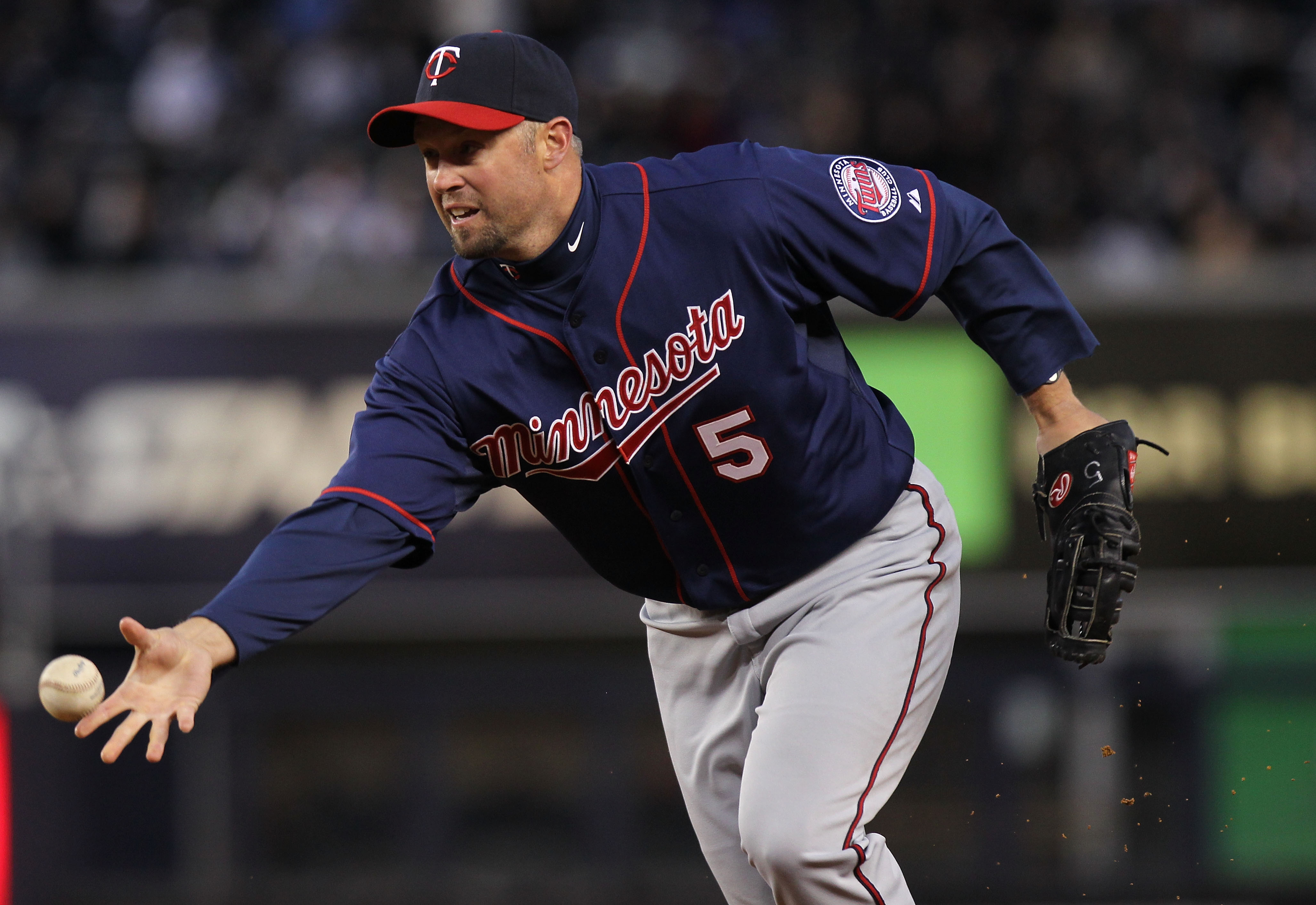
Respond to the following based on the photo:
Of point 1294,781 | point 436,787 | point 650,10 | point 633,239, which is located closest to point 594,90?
point 650,10

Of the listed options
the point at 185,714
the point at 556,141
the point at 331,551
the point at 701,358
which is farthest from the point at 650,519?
the point at 185,714

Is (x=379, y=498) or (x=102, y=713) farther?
(x=379, y=498)

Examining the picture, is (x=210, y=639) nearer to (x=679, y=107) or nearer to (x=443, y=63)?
(x=443, y=63)

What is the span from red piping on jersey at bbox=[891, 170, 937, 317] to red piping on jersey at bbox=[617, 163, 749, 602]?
22.0 inches

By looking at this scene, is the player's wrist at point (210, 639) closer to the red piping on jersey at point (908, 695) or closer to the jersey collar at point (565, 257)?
the jersey collar at point (565, 257)

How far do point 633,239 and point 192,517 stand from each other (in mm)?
5630

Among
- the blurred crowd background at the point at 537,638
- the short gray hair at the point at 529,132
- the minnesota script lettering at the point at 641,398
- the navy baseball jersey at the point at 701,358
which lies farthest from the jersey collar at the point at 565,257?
the blurred crowd background at the point at 537,638

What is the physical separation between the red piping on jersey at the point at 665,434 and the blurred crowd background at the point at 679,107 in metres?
5.85

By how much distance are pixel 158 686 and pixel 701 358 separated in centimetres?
122

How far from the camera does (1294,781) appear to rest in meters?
8.34

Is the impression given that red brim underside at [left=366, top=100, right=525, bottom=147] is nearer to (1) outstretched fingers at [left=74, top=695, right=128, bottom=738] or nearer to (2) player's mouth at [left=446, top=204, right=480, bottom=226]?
(2) player's mouth at [left=446, top=204, right=480, bottom=226]

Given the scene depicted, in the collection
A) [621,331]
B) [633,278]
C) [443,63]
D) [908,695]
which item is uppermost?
[443,63]

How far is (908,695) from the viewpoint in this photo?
3463mm

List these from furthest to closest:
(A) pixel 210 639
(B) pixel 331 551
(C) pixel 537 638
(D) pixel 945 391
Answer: (C) pixel 537 638
(D) pixel 945 391
(B) pixel 331 551
(A) pixel 210 639
